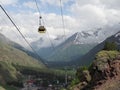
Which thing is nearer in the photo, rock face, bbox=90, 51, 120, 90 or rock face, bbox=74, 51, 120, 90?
rock face, bbox=74, 51, 120, 90

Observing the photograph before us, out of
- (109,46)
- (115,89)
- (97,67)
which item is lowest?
(115,89)

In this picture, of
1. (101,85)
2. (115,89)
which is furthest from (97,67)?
(115,89)

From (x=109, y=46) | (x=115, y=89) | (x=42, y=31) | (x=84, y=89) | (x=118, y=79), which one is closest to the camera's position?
(x=42, y=31)

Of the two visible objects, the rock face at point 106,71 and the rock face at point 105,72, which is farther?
the rock face at point 106,71

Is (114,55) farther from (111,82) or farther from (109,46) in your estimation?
(109,46)

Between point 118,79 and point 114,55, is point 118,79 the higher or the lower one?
the lower one

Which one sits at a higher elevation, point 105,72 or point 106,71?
point 106,71

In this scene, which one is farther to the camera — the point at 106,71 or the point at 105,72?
the point at 106,71

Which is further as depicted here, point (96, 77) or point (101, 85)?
point (96, 77)
